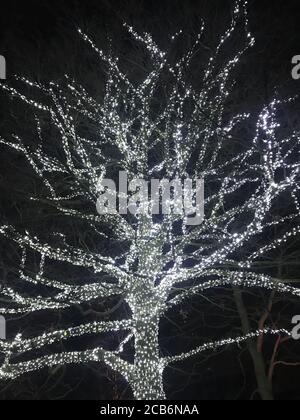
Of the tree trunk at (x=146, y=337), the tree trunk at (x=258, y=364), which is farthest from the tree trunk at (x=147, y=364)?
the tree trunk at (x=258, y=364)

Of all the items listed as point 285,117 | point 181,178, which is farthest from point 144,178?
point 285,117

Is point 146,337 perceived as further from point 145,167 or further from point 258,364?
point 258,364

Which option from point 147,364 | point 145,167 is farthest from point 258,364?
point 145,167

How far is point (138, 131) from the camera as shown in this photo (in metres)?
8.06

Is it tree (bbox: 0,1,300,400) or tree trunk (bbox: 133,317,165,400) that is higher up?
tree (bbox: 0,1,300,400)

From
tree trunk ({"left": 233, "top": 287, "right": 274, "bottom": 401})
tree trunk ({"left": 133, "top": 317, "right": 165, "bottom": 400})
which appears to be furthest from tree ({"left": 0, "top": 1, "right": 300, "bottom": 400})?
tree trunk ({"left": 233, "top": 287, "right": 274, "bottom": 401})

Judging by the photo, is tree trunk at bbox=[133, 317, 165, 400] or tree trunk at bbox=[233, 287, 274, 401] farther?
tree trunk at bbox=[233, 287, 274, 401]

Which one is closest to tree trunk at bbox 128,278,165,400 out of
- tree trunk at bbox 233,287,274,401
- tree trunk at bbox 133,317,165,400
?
tree trunk at bbox 133,317,165,400

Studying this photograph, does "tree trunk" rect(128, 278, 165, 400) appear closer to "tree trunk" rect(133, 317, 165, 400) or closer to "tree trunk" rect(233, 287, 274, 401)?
"tree trunk" rect(133, 317, 165, 400)

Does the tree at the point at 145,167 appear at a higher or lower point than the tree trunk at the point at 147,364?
higher

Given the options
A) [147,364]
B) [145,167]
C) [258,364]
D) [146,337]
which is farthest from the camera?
[258,364]

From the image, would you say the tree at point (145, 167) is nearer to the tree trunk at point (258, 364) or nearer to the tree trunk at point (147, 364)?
the tree trunk at point (147, 364)
